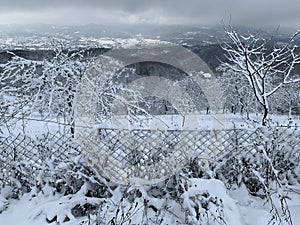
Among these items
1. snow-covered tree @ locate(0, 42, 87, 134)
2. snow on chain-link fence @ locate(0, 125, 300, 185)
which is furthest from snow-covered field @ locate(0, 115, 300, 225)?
snow-covered tree @ locate(0, 42, 87, 134)

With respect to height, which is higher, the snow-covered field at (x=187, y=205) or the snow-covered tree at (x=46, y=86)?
the snow-covered tree at (x=46, y=86)

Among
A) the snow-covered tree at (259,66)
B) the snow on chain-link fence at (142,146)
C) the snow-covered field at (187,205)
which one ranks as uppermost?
the snow-covered tree at (259,66)

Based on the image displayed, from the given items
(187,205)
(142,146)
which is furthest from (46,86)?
(187,205)

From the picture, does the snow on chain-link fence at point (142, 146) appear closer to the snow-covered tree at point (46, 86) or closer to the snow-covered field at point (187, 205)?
the snow-covered field at point (187, 205)

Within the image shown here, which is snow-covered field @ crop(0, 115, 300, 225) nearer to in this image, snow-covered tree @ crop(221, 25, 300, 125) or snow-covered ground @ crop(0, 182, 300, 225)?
snow-covered ground @ crop(0, 182, 300, 225)

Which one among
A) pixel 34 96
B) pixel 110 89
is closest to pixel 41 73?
pixel 34 96

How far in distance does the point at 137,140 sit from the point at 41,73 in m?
3.48

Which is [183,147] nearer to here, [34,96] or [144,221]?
[144,221]

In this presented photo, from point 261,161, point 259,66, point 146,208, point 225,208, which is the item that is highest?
point 259,66

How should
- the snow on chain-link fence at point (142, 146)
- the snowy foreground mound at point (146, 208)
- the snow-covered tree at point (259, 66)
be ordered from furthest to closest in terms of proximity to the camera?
the snow-covered tree at point (259, 66) < the snow on chain-link fence at point (142, 146) < the snowy foreground mound at point (146, 208)

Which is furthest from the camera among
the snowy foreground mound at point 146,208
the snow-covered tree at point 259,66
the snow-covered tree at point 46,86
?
the snow-covered tree at point 46,86

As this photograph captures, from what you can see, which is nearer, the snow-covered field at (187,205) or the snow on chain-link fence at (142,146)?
the snow-covered field at (187,205)

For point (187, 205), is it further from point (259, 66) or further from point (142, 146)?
point (259, 66)

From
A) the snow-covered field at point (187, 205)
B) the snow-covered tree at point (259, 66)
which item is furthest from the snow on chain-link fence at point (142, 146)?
the snow-covered tree at point (259, 66)
